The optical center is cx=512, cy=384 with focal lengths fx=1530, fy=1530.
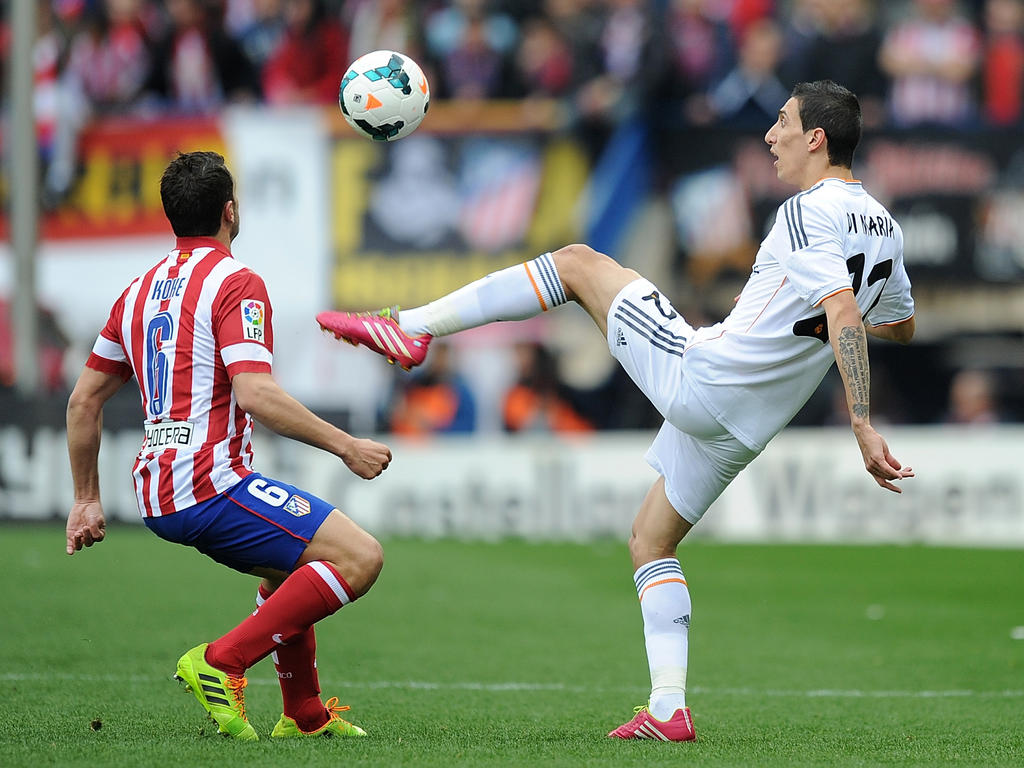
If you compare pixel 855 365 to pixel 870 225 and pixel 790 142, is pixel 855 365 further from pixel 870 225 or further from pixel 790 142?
pixel 790 142

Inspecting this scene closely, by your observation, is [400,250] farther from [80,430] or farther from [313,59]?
[80,430]

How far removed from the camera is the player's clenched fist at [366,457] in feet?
17.0

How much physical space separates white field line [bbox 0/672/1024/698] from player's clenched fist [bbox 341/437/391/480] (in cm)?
217

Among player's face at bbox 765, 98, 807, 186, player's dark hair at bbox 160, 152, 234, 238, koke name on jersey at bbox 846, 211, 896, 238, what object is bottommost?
koke name on jersey at bbox 846, 211, 896, 238

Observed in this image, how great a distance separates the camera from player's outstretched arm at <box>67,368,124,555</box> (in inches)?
219

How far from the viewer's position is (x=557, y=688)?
719 cm

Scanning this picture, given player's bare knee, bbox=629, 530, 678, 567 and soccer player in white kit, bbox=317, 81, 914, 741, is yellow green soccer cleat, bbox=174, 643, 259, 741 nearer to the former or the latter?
soccer player in white kit, bbox=317, 81, 914, 741

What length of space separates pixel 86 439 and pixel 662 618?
226cm

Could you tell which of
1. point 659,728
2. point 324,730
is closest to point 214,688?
point 324,730

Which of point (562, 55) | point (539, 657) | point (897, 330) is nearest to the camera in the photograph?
point (897, 330)

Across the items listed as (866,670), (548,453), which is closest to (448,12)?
(548,453)

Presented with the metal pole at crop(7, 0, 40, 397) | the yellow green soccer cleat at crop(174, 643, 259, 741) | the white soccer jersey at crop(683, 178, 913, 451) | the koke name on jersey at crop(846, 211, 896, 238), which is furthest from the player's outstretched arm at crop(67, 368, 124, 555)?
the metal pole at crop(7, 0, 40, 397)

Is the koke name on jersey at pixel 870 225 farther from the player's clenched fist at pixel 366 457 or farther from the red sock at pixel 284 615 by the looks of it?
the red sock at pixel 284 615

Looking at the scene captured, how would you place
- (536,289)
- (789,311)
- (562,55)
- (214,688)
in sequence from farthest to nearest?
(562,55) → (536,289) → (789,311) → (214,688)
